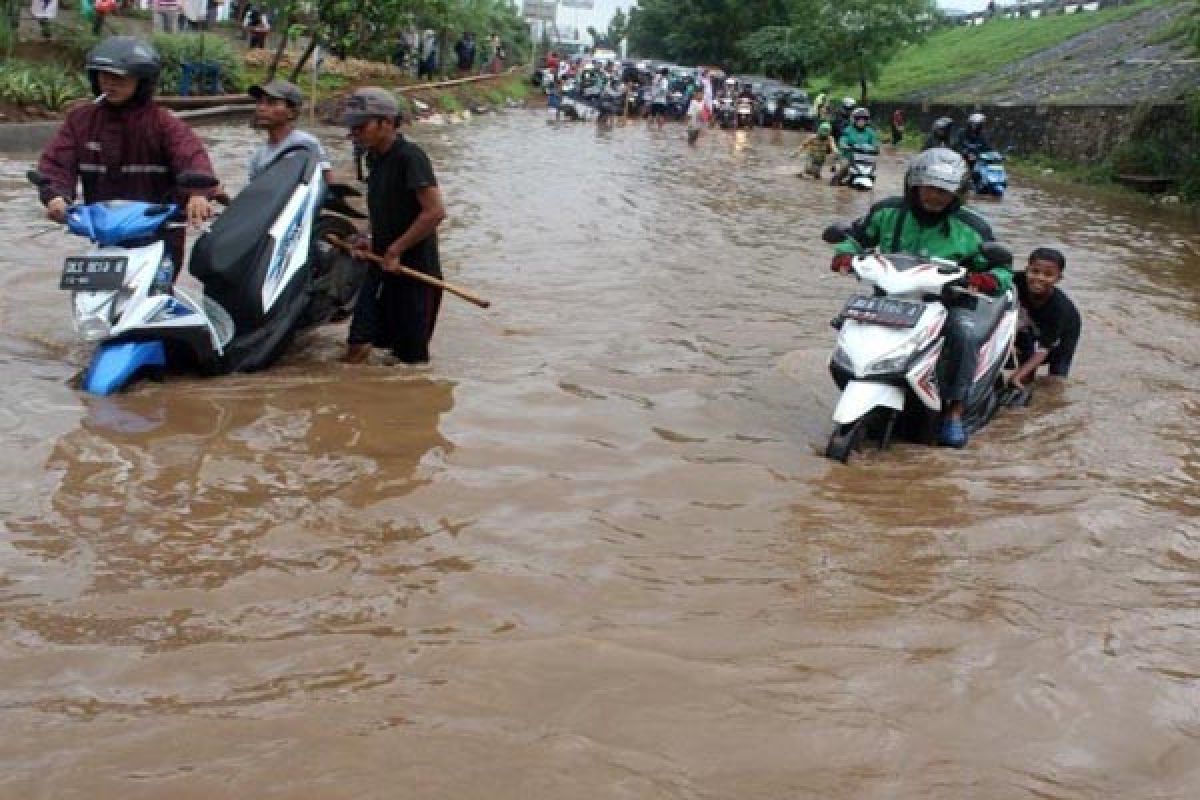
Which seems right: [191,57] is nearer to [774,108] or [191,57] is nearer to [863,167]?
[863,167]

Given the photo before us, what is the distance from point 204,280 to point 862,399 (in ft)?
9.71

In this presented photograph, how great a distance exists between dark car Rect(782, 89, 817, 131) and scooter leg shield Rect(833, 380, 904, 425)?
34.0 meters

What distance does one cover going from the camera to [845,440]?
516cm

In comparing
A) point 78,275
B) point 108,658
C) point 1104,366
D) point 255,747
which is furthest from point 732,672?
point 1104,366

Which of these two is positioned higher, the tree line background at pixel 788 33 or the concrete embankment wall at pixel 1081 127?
the tree line background at pixel 788 33

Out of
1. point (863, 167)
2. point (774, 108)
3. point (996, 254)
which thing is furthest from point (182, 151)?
point (774, 108)

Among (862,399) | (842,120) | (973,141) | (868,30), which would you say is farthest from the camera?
(868,30)

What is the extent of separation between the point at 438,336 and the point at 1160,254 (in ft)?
30.3

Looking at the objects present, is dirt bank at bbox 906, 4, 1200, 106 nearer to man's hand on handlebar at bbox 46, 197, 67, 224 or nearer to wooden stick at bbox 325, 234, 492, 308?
wooden stick at bbox 325, 234, 492, 308

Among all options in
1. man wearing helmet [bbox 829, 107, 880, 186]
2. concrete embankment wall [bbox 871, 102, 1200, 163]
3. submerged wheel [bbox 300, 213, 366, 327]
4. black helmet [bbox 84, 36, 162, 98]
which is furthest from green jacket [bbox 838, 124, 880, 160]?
black helmet [bbox 84, 36, 162, 98]

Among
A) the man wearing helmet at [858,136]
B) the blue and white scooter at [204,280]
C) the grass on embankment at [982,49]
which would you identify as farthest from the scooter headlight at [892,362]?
the grass on embankment at [982,49]

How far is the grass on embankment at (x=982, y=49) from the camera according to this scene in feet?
126

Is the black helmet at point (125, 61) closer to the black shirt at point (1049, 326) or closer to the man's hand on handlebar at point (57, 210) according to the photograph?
the man's hand on handlebar at point (57, 210)

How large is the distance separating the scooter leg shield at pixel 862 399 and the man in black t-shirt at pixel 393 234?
2125 millimetres
